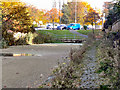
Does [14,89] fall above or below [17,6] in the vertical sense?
below

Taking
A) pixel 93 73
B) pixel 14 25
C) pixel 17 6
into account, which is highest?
pixel 17 6

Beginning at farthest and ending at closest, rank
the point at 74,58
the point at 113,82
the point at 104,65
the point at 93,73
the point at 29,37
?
the point at 29,37, the point at 74,58, the point at 104,65, the point at 93,73, the point at 113,82

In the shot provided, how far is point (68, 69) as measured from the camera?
5.32 m

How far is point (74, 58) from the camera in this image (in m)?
7.36

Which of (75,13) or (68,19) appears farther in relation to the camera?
(68,19)

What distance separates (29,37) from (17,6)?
3117 mm

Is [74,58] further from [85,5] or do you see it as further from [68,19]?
[68,19]

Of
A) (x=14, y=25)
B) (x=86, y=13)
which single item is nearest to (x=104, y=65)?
(x=14, y=25)

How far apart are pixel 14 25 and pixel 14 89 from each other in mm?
14994

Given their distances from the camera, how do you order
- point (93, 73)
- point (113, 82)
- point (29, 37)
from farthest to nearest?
point (29, 37) → point (93, 73) → point (113, 82)

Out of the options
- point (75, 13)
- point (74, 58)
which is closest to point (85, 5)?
point (75, 13)

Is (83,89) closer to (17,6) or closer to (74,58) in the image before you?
(74,58)

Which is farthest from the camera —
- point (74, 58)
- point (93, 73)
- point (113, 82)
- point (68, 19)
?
point (68, 19)

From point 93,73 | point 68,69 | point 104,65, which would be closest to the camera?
point 68,69
